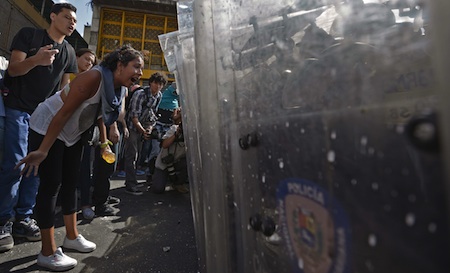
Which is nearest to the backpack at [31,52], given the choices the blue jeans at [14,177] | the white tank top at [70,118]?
the blue jeans at [14,177]

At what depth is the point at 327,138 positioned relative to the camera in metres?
0.45

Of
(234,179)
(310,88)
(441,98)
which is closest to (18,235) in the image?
(234,179)

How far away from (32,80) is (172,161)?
1531 millimetres

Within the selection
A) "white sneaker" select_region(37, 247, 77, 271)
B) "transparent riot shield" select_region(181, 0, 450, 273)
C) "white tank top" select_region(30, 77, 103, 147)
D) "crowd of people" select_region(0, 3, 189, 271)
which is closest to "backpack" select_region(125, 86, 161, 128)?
"crowd of people" select_region(0, 3, 189, 271)

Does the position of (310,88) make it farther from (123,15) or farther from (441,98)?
(123,15)

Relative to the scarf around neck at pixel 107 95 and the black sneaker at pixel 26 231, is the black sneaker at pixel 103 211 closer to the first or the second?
the black sneaker at pixel 26 231

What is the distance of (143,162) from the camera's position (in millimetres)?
4016

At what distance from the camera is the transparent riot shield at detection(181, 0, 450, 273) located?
1.06ft

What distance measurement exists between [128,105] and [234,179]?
272 centimetres

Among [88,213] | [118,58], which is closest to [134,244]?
[88,213]

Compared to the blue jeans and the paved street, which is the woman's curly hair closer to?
the blue jeans

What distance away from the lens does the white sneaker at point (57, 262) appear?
A: 141cm

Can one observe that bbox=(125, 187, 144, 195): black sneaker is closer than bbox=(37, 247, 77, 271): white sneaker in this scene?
No

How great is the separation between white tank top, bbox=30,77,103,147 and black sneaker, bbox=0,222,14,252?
0.65m
